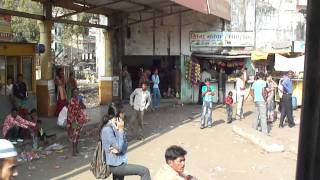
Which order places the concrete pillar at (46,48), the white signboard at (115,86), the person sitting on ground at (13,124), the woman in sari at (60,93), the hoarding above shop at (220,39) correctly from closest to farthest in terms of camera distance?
1. the person sitting on ground at (13,124)
2. the woman in sari at (60,93)
3. the concrete pillar at (46,48)
4. the white signboard at (115,86)
5. the hoarding above shop at (220,39)

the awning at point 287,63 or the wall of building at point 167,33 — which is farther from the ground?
the wall of building at point 167,33

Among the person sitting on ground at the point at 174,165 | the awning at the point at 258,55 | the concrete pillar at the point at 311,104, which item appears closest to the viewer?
the concrete pillar at the point at 311,104

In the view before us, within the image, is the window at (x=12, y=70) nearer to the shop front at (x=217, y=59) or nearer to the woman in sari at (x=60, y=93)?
the woman in sari at (x=60, y=93)

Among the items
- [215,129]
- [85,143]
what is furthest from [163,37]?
[85,143]

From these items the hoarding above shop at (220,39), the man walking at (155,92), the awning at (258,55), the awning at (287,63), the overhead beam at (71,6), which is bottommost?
the man walking at (155,92)

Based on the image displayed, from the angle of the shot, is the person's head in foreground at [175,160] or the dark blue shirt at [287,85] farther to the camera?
the dark blue shirt at [287,85]

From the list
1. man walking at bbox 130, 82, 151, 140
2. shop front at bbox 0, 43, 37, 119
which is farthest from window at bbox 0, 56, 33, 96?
man walking at bbox 130, 82, 151, 140

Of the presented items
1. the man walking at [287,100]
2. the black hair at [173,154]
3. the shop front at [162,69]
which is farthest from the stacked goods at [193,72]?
the black hair at [173,154]

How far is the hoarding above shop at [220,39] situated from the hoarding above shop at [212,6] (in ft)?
2.80

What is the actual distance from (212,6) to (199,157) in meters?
11.2

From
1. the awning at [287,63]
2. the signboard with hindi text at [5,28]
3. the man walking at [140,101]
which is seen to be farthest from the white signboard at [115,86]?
the man walking at [140,101]

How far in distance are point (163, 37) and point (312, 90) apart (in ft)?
79.4

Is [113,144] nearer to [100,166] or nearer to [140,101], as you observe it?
[100,166]

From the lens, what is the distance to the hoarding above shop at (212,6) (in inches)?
713
